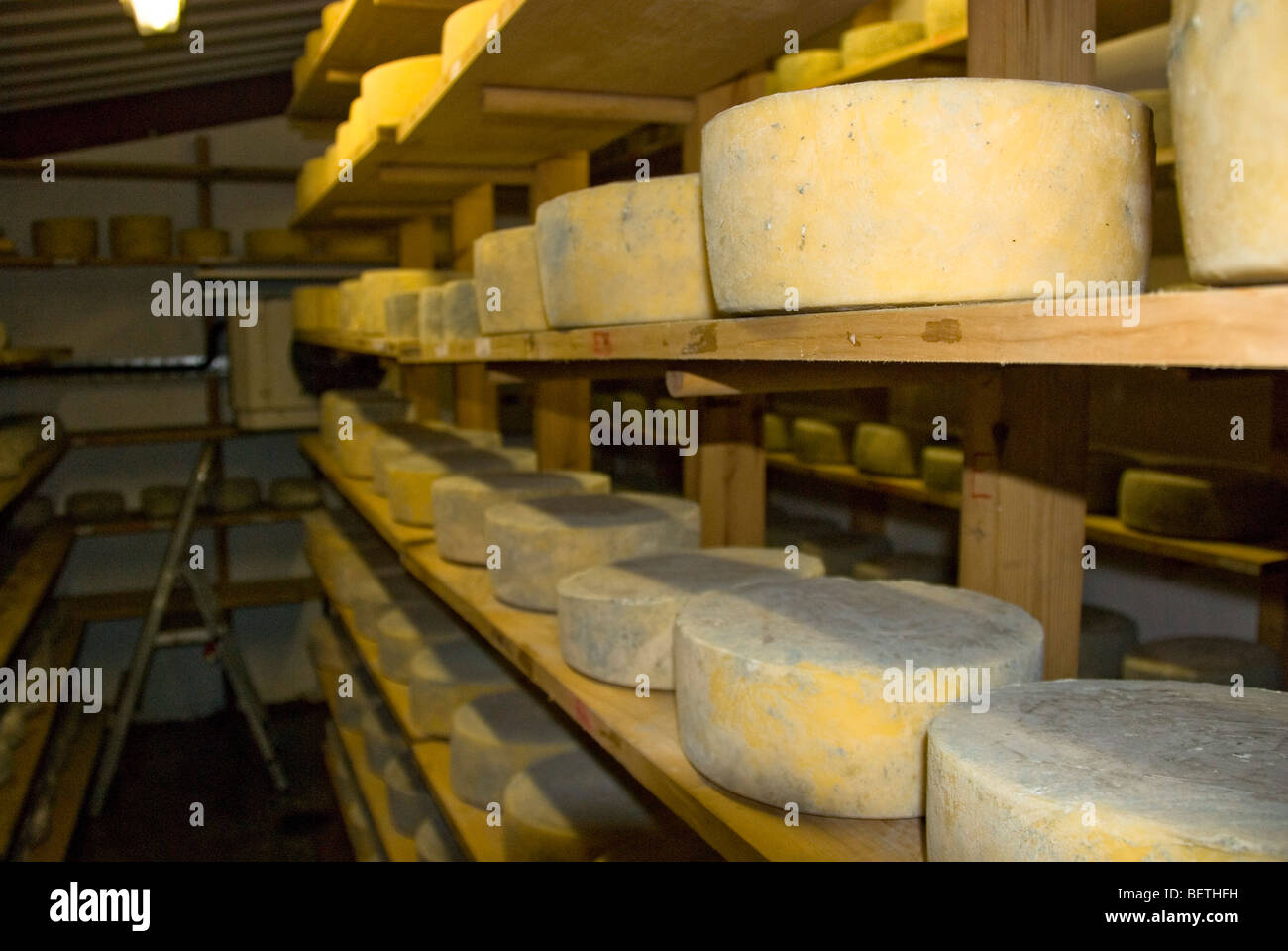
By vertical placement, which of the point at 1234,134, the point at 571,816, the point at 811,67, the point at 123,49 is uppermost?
the point at 123,49

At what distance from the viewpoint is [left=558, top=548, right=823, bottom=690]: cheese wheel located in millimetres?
1626

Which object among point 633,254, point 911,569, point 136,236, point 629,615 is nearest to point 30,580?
point 136,236

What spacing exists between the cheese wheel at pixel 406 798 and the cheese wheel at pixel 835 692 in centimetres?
196

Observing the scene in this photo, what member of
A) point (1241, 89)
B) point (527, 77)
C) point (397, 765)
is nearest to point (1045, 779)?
point (1241, 89)

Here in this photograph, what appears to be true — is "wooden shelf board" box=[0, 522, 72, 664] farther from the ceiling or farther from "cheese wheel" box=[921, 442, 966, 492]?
"cheese wheel" box=[921, 442, 966, 492]

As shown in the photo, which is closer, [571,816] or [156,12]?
[571,816]

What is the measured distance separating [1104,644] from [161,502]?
4.30 m

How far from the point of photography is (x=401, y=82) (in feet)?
8.99

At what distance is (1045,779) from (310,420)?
4.90 metres

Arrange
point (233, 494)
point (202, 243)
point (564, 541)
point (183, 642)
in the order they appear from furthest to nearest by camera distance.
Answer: point (233, 494) → point (202, 243) → point (183, 642) → point (564, 541)

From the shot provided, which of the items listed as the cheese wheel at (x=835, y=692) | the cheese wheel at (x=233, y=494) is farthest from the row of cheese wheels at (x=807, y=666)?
the cheese wheel at (x=233, y=494)

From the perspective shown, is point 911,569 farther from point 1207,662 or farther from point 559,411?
point 559,411

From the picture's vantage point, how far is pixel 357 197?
3822 millimetres
